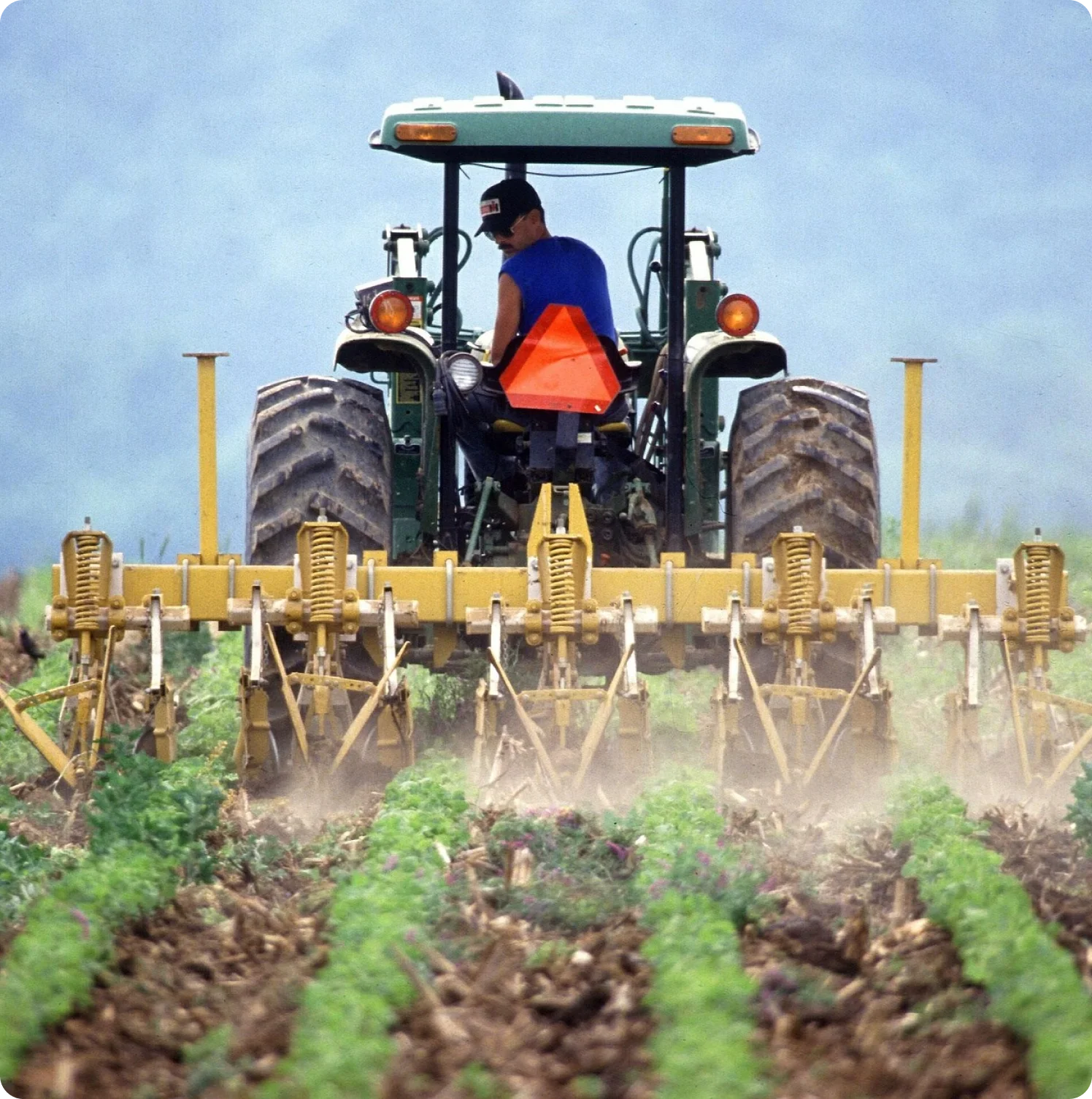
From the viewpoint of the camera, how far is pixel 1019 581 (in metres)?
8.06

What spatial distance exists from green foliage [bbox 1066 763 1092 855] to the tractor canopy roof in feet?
9.83

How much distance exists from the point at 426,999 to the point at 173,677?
7824 mm

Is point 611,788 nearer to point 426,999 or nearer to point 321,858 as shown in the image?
point 321,858

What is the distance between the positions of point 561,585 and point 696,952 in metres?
2.96

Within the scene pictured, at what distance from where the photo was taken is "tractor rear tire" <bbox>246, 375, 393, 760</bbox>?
8.45 meters

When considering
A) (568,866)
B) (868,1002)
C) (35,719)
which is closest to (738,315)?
(568,866)

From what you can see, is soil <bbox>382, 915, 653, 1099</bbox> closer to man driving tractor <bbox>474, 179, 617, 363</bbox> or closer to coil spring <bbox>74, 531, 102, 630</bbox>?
coil spring <bbox>74, 531, 102, 630</bbox>

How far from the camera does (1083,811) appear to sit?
6418mm

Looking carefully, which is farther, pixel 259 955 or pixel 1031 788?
pixel 1031 788

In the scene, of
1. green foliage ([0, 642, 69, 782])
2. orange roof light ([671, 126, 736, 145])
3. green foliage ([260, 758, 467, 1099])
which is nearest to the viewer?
green foliage ([260, 758, 467, 1099])

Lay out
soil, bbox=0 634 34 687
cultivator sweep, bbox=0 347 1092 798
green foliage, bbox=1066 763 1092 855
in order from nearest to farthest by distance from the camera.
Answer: green foliage, bbox=1066 763 1092 855 → cultivator sweep, bbox=0 347 1092 798 → soil, bbox=0 634 34 687

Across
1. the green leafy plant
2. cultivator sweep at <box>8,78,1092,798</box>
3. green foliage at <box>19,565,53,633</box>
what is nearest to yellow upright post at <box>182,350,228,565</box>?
cultivator sweep at <box>8,78,1092,798</box>

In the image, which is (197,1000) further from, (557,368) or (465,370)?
(557,368)

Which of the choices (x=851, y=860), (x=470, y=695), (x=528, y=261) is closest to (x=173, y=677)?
(x=470, y=695)
